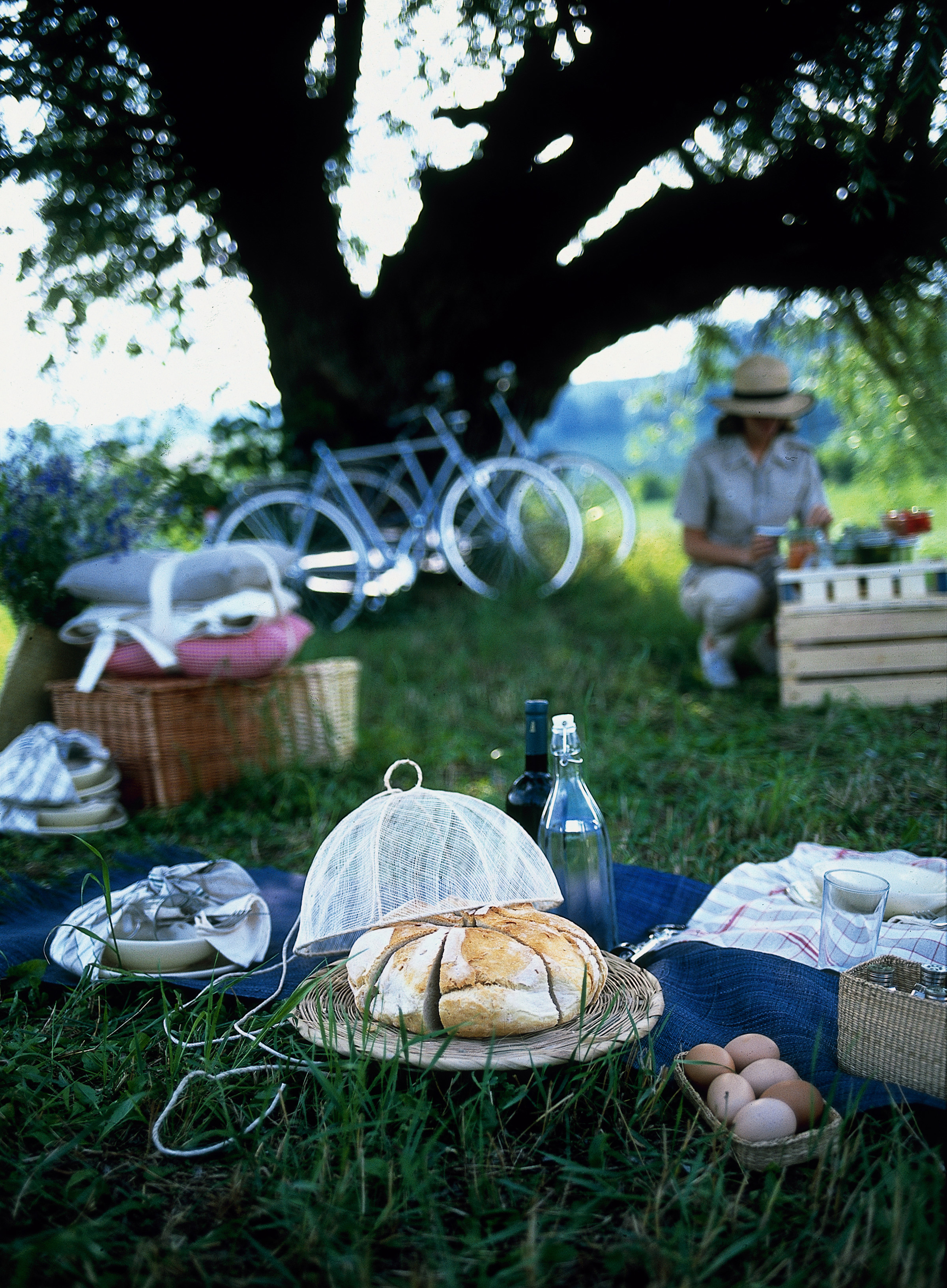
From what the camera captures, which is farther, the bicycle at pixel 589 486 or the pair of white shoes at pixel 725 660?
the bicycle at pixel 589 486

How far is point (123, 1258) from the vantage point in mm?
1180

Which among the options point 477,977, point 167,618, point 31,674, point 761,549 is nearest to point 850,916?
point 477,977

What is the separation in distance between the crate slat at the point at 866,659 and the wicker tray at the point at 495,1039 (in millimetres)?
3006

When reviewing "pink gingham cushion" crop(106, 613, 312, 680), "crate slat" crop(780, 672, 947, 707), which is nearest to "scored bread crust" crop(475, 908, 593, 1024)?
"pink gingham cushion" crop(106, 613, 312, 680)

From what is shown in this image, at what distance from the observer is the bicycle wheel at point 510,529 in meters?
6.70

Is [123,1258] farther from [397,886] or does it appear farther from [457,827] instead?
[457,827]

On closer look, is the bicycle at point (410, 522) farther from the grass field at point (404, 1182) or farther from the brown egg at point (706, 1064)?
the brown egg at point (706, 1064)

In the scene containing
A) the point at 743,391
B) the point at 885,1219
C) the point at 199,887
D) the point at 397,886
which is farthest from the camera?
the point at 743,391

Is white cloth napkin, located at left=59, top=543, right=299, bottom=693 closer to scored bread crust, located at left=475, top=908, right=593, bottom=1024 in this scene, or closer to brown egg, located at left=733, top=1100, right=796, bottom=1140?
scored bread crust, located at left=475, top=908, right=593, bottom=1024

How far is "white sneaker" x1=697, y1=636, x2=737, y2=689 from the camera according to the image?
4789 millimetres

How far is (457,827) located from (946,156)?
3.02 metres

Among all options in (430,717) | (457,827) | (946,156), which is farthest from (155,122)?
(457,827)

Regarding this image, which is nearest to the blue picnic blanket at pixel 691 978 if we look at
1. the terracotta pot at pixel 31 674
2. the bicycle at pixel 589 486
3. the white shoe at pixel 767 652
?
the terracotta pot at pixel 31 674

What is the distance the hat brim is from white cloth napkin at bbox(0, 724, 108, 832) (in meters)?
3.50
